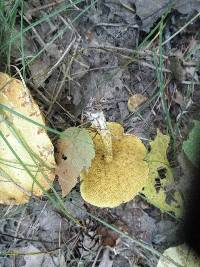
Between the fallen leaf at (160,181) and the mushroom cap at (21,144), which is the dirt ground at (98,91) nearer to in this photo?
the fallen leaf at (160,181)

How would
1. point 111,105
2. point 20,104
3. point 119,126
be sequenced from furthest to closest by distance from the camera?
1. point 111,105
2. point 119,126
3. point 20,104

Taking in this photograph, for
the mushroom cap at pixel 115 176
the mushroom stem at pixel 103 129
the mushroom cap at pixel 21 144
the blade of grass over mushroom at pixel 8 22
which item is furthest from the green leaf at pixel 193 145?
the blade of grass over mushroom at pixel 8 22

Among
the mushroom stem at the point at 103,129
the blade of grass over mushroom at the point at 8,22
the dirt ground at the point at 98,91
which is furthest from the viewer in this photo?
the dirt ground at the point at 98,91

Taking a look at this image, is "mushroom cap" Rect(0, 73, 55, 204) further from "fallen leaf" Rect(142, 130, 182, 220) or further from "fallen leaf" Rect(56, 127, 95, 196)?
"fallen leaf" Rect(142, 130, 182, 220)

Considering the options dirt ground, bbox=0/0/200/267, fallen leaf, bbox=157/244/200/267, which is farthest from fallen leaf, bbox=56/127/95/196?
fallen leaf, bbox=157/244/200/267

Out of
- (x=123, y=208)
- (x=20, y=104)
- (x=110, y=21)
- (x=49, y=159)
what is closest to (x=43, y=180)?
(x=49, y=159)

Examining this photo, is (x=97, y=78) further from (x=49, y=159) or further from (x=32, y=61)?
(x=49, y=159)
